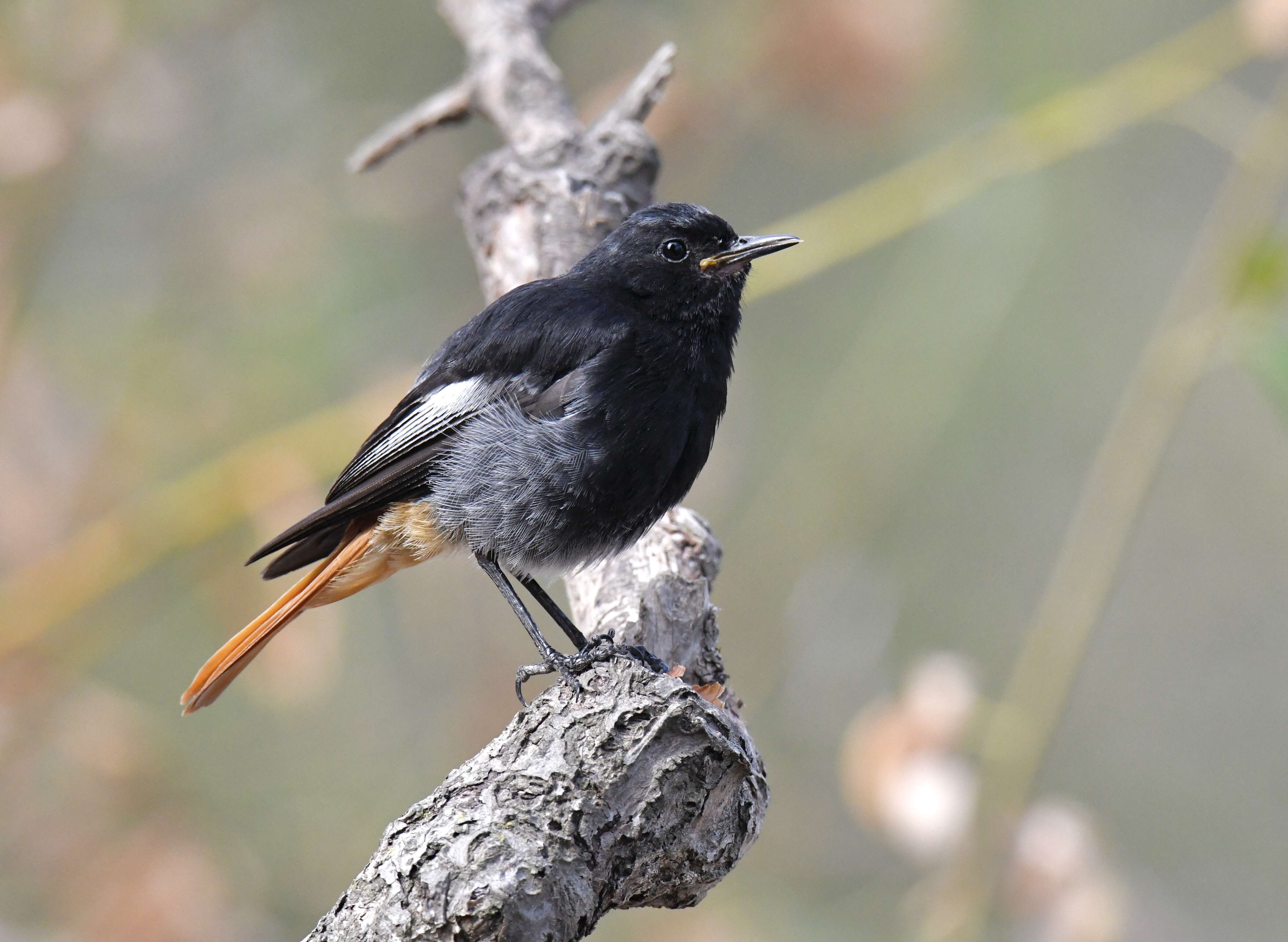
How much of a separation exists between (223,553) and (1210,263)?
3.28 metres

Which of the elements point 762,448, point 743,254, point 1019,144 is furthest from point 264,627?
point 762,448

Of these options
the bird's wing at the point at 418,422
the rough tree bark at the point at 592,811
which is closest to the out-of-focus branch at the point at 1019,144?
the bird's wing at the point at 418,422

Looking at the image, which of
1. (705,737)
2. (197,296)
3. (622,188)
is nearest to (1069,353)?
(622,188)

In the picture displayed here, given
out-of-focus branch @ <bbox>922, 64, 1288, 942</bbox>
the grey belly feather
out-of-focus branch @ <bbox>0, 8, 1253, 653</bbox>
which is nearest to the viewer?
the grey belly feather

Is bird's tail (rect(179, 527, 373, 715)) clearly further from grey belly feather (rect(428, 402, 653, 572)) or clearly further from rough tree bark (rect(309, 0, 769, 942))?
rough tree bark (rect(309, 0, 769, 942))

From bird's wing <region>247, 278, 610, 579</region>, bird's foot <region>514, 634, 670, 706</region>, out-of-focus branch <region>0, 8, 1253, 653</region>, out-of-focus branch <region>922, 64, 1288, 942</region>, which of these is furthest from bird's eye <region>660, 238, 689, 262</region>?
out-of-focus branch <region>922, 64, 1288, 942</region>

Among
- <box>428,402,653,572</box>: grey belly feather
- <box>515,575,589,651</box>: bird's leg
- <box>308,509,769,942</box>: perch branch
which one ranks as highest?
<box>428,402,653,572</box>: grey belly feather

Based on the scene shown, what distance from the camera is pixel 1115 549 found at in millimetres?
3139

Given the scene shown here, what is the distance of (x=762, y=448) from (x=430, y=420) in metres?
Result: 3.19

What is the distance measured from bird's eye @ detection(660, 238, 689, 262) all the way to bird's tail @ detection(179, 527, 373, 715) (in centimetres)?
100

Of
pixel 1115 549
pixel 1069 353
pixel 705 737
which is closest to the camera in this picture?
pixel 705 737

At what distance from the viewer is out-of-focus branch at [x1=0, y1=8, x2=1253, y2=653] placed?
3469mm

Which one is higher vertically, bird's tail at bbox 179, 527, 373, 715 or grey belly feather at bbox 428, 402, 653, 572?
grey belly feather at bbox 428, 402, 653, 572

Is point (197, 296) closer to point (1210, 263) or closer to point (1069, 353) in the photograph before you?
point (1210, 263)
